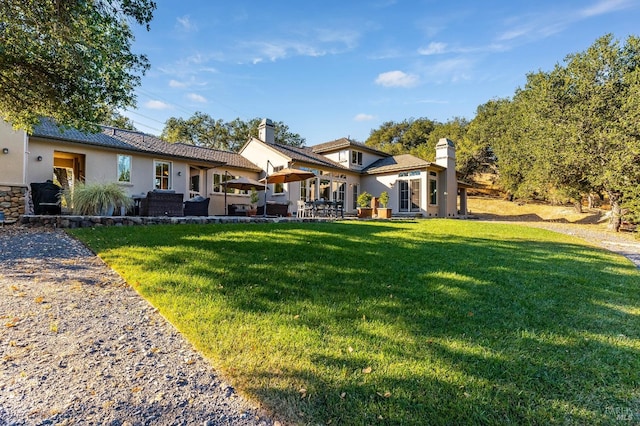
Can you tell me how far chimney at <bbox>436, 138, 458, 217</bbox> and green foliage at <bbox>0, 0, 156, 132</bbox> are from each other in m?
17.5

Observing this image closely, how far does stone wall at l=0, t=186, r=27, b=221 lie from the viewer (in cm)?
916

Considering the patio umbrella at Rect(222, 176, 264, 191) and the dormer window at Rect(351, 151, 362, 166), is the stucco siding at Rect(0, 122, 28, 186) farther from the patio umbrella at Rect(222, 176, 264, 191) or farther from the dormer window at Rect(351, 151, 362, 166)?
the dormer window at Rect(351, 151, 362, 166)

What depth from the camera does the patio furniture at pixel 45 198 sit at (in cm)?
972

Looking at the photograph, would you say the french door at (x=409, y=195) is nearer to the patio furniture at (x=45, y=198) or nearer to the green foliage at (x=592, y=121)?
the green foliage at (x=592, y=121)

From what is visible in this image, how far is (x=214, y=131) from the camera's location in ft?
114

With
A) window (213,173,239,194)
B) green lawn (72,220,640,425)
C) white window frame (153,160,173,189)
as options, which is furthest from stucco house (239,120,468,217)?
green lawn (72,220,640,425)

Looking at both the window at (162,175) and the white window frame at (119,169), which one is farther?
the window at (162,175)

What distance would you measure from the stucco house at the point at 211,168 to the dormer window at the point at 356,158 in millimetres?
66

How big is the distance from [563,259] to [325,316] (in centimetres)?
530

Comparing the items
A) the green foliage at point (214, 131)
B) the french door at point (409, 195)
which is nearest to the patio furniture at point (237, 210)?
the french door at point (409, 195)

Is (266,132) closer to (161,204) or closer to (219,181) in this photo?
(219,181)

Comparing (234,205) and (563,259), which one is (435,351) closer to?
(563,259)

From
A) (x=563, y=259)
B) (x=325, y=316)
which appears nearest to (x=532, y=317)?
(x=325, y=316)

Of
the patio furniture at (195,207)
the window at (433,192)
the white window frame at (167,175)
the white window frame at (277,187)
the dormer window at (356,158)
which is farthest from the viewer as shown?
the dormer window at (356,158)
